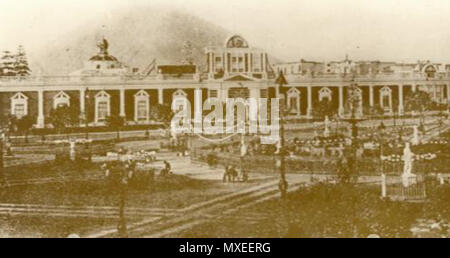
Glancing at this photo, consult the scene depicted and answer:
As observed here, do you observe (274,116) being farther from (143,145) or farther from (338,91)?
(143,145)

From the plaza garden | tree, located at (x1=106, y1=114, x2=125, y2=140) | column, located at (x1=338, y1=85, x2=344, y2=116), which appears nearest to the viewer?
the plaza garden

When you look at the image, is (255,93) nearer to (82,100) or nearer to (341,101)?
(341,101)

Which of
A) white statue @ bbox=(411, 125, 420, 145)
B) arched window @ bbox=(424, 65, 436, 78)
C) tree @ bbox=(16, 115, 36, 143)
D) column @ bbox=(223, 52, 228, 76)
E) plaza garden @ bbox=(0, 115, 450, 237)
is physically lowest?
plaza garden @ bbox=(0, 115, 450, 237)

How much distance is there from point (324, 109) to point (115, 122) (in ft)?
15.4

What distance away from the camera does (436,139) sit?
36.0 ft

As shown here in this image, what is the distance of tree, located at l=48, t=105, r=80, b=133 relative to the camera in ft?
34.7

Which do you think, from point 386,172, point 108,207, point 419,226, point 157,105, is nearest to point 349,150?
point 386,172

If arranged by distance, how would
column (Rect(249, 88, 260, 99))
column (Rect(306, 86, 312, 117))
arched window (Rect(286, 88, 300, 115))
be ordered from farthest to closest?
arched window (Rect(286, 88, 300, 115)) < column (Rect(306, 86, 312, 117)) < column (Rect(249, 88, 260, 99))

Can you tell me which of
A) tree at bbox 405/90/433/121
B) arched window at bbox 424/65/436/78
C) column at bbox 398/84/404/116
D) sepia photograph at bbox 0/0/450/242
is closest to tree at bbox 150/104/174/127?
sepia photograph at bbox 0/0/450/242

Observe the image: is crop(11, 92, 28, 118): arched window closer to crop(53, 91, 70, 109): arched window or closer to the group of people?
crop(53, 91, 70, 109): arched window

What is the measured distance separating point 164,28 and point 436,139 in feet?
20.0

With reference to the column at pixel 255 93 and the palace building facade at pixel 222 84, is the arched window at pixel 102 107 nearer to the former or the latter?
the palace building facade at pixel 222 84

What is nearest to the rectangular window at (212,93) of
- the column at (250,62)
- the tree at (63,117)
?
the column at (250,62)

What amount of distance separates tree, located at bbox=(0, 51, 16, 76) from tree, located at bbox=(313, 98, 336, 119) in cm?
652
